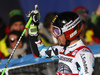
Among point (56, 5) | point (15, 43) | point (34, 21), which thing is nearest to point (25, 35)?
point (15, 43)

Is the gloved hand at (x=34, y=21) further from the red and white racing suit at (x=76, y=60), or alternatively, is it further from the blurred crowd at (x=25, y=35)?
the blurred crowd at (x=25, y=35)

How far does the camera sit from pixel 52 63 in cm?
443

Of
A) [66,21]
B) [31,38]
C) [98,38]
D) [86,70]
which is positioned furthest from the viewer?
[98,38]

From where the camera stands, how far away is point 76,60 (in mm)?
3480

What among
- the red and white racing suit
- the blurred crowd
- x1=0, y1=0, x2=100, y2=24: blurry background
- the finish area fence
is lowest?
the finish area fence

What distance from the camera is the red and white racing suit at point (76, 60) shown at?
3344mm

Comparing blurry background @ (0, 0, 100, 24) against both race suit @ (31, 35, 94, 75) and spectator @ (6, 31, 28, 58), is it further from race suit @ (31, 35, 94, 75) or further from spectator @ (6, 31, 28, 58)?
race suit @ (31, 35, 94, 75)

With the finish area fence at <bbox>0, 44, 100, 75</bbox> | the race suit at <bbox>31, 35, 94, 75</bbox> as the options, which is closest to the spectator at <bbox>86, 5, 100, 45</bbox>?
the finish area fence at <bbox>0, 44, 100, 75</bbox>

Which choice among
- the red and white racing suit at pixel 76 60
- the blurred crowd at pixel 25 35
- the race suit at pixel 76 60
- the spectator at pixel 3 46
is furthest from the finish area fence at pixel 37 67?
the spectator at pixel 3 46

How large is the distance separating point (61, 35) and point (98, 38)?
3636mm

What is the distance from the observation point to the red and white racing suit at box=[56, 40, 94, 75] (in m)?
3.34

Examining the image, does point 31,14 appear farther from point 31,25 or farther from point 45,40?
point 45,40

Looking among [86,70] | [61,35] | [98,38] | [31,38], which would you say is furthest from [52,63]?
[98,38]

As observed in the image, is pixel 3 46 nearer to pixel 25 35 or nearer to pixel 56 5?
pixel 25 35
